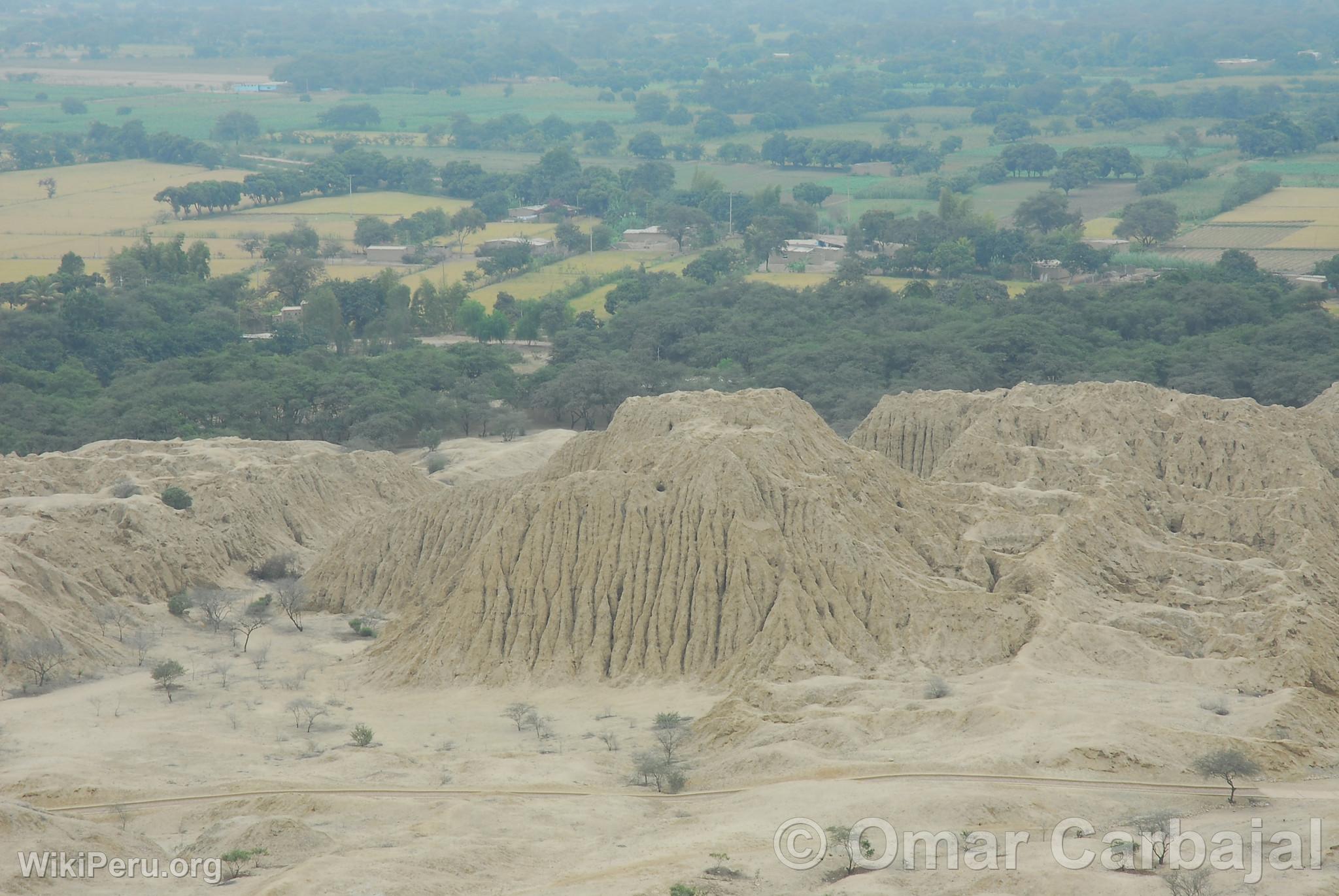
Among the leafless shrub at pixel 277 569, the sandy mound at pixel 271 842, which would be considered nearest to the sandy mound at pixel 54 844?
the sandy mound at pixel 271 842

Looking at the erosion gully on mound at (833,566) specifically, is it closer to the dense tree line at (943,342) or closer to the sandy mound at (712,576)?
the sandy mound at (712,576)

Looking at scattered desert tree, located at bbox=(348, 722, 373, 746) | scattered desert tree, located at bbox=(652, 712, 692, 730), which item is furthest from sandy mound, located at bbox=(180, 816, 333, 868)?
scattered desert tree, located at bbox=(652, 712, 692, 730)

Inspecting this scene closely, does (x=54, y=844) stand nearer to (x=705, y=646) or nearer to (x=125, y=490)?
(x=705, y=646)

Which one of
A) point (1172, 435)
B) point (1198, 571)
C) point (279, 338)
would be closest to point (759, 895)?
point (1198, 571)

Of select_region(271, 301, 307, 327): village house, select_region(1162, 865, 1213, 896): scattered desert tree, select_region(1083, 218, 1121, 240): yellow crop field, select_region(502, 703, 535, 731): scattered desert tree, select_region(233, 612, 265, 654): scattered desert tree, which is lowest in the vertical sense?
select_region(233, 612, 265, 654): scattered desert tree

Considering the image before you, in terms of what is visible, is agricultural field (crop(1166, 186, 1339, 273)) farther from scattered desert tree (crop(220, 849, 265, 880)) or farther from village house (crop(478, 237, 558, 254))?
scattered desert tree (crop(220, 849, 265, 880))

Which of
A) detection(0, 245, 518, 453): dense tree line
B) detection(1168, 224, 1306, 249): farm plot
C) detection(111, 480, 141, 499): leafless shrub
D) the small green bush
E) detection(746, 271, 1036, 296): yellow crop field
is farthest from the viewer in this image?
detection(1168, 224, 1306, 249): farm plot

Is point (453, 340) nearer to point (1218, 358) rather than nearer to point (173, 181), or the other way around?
point (1218, 358)
